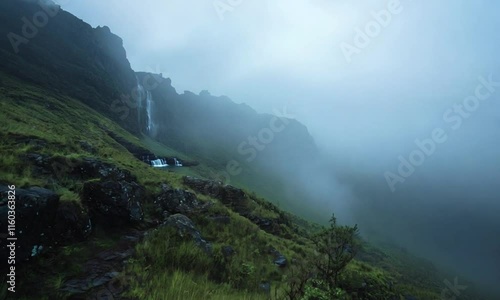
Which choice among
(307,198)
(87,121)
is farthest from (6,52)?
(307,198)

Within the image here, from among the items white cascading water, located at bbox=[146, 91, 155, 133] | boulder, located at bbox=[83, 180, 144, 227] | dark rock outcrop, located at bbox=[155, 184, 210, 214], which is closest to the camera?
boulder, located at bbox=[83, 180, 144, 227]

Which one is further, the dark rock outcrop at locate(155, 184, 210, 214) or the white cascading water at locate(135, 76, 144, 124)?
the white cascading water at locate(135, 76, 144, 124)

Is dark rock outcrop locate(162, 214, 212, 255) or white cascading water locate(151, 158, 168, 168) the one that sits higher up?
dark rock outcrop locate(162, 214, 212, 255)

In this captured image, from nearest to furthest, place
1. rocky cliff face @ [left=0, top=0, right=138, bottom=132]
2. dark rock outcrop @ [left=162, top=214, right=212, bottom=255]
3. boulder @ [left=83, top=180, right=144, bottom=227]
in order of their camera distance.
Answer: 1. boulder @ [left=83, top=180, right=144, bottom=227]
2. dark rock outcrop @ [left=162, top=214, right=212, bottom=255]
3. rocky cliff face @ [left=0, top=0, right=138, bottom=132]

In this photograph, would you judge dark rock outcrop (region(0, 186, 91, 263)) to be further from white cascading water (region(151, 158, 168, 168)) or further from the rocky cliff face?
the rocky cliff face

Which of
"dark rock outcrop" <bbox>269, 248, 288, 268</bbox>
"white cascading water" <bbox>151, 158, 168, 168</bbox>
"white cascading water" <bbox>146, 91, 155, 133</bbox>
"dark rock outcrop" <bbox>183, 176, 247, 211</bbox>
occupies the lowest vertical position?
"white cascading water" <bbox>151, 158, 168, 168</bbox>

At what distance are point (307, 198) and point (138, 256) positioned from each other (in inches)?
5768

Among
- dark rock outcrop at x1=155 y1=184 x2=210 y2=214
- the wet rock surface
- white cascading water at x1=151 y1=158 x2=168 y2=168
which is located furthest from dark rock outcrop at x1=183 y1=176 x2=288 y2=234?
white cascading water at x1=151 y1=158 x2=168 y2=168

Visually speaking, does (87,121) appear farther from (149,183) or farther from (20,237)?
(20,237)

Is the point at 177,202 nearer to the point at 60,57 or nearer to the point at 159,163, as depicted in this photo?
the point at 159,163

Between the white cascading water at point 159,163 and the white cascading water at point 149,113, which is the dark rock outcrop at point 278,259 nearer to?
the white cascading water at point 159,163

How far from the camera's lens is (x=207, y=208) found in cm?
1638

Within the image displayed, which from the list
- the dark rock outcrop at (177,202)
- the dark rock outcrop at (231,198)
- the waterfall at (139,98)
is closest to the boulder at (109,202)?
the dark rock outcrop at (177,202)

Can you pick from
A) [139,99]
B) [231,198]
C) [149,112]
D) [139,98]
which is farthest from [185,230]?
[149,112]
